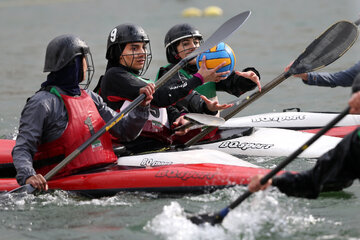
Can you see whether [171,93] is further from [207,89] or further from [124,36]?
[207,89]

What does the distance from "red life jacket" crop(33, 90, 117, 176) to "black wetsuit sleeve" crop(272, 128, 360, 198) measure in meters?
1.84

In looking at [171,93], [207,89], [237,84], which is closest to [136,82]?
[171,93]

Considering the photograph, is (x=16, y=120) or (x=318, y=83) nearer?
(x=318, y=83)

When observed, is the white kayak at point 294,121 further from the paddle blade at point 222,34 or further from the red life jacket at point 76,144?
the red life jacket at point 76,144

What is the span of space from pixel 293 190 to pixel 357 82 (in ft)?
2.41

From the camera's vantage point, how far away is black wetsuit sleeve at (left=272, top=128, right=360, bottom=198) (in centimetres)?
401

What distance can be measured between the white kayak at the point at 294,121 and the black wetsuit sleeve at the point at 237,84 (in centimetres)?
69


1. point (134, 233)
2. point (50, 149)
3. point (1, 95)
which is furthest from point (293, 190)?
point (1, 95)

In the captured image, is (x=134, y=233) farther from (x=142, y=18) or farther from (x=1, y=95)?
(x=142, y=18)

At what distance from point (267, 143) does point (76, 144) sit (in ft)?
6.60

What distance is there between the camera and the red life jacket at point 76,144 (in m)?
5.49

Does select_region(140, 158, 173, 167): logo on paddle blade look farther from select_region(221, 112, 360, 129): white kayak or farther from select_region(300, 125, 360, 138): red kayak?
select_region(300, 125, 360, 138): red kayak

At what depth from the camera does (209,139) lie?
275 inches

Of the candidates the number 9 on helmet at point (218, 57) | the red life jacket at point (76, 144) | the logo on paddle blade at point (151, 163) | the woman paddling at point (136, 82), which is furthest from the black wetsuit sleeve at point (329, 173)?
the number 9 on helmet at point (218, 57)
